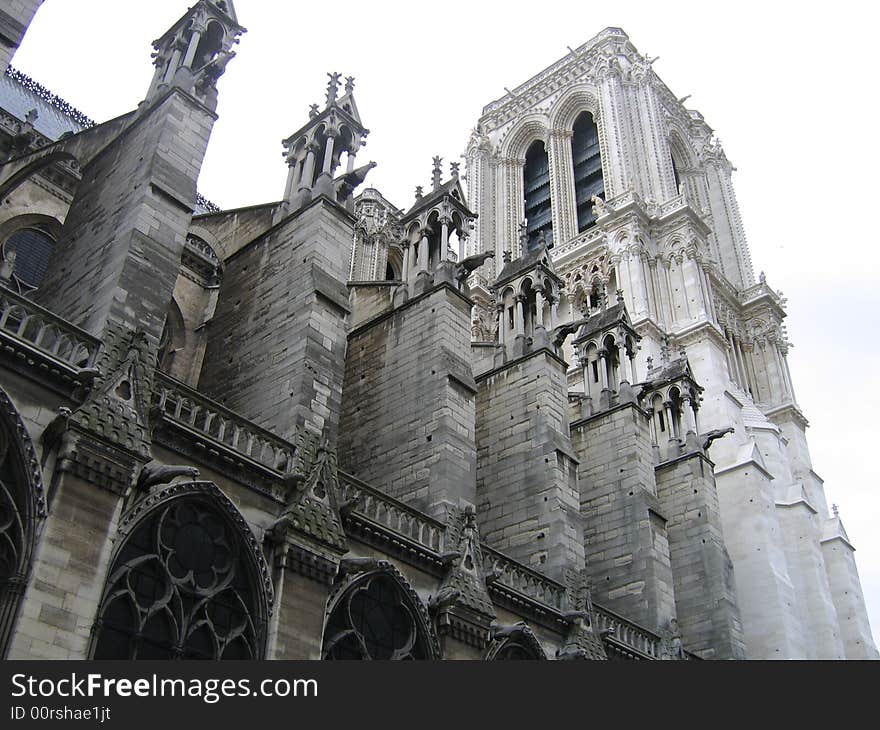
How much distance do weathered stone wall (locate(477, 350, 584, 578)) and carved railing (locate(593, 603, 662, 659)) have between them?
128 centimetres

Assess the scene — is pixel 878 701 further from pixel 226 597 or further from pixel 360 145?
pixel 360 145

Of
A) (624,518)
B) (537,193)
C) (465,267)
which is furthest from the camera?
(537,193)

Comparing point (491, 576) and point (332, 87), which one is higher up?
point (332, 87)

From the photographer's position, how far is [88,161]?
60.5 ft

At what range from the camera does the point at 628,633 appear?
2155 centimetres

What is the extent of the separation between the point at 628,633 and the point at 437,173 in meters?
12.0

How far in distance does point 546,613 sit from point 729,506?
16.1 m

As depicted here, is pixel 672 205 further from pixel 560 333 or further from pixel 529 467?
pixel 529 467

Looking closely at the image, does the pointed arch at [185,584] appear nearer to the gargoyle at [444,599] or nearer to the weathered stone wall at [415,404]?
the gargoyle at [444,599]

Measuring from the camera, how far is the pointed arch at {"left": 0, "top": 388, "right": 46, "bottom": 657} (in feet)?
36.0

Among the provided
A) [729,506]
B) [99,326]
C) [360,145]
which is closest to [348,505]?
[99,326]

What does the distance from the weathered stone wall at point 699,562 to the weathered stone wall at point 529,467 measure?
23.7 ft

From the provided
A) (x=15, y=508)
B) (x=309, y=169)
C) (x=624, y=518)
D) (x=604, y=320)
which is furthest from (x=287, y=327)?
(x=604, y=320)

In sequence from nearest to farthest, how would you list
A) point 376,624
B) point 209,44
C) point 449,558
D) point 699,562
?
1. point 376,624
2. point 449,558
3. point 209,44
4. point 699,562
